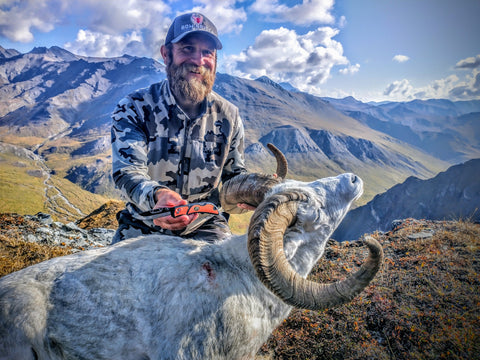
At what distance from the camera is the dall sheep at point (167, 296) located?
9.61 feet

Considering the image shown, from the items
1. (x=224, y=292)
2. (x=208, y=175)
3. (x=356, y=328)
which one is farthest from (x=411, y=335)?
(x=208, y=175)

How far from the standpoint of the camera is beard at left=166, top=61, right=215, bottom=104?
556cm

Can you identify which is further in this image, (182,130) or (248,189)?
(182,130)

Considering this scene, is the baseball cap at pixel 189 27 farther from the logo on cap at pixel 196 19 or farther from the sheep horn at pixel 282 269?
the sheep horn at pixel 282 269

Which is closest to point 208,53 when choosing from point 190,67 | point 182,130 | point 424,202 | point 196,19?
point 190,67

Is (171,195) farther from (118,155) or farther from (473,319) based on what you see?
(473,319)

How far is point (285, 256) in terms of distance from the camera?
131 inches

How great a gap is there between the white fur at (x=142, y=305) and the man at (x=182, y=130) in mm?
1564

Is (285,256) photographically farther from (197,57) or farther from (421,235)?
(421,235)

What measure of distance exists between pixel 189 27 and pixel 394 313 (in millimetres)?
8652

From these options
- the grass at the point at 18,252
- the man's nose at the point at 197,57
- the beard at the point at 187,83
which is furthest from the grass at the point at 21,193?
the man's nose at the point at 197,57

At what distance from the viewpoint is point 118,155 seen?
15.7ft

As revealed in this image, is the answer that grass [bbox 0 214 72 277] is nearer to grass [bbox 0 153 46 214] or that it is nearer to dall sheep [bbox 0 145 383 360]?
dall sheep [bbox 0 145 383 360]

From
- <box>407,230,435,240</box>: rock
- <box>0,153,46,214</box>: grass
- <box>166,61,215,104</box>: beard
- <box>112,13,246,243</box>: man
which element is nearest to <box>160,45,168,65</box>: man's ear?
<box>112,13,246,243</box>: man
